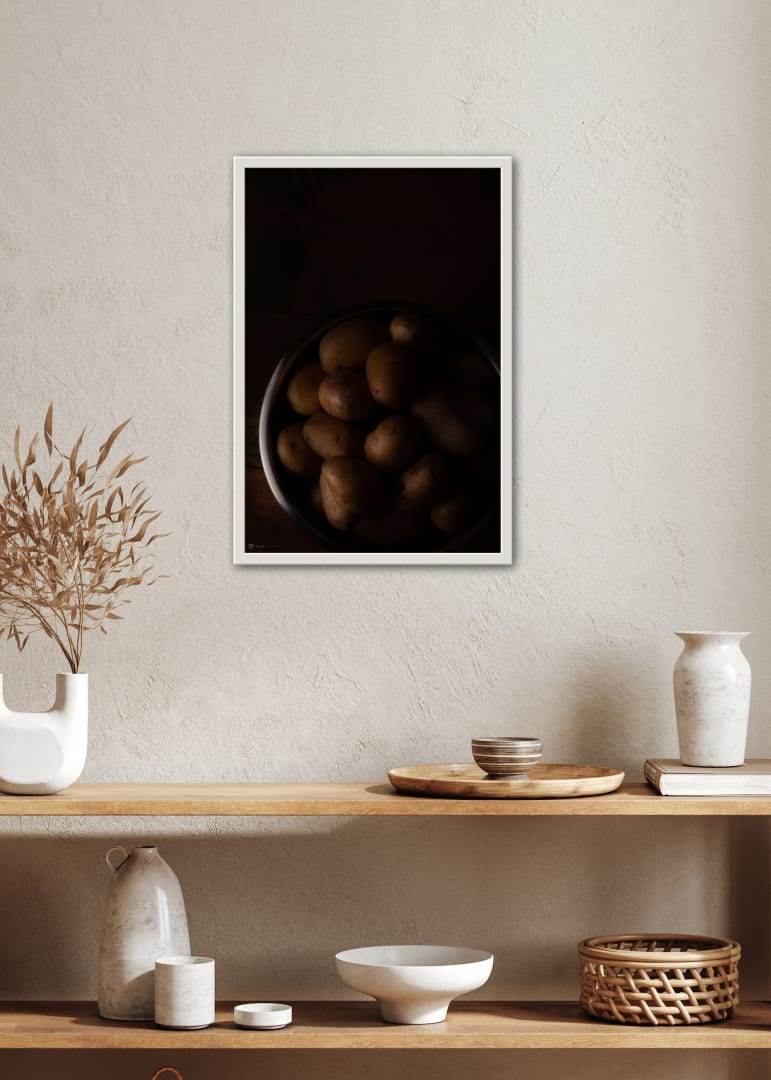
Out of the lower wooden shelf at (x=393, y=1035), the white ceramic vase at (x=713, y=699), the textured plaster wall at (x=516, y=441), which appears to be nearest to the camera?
the lower wooden shelf at (x=393, y=1035)

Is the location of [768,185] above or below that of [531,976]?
above

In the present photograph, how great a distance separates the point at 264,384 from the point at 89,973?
957mm

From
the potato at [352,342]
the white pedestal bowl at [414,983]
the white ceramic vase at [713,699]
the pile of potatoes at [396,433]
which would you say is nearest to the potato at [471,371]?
the pile of potatoes at [396,433]

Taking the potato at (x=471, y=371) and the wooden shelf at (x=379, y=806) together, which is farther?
the potato at (x=471, y=371)

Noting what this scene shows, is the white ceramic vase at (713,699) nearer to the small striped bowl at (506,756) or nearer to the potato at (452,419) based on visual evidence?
the small striped bowl at (506,756)

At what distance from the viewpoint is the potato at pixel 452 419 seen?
1.91 m

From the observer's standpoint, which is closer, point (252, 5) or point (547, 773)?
point (547, 773)

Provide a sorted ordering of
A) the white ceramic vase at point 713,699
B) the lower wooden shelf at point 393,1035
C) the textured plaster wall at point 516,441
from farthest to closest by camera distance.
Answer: the textured plaster wall at point 516,441 < the white ceramic vase at point 713,699 < the lower wooden shelf at point 393,1035

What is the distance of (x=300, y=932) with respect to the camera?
1.88m

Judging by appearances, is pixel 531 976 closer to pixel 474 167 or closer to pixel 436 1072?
pixel 436 1072

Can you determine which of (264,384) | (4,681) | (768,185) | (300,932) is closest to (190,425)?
(264,384)

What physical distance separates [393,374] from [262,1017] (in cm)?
96

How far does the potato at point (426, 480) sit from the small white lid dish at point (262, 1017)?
0.77 m

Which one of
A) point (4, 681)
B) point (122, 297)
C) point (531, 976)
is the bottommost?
point (531, 976)
